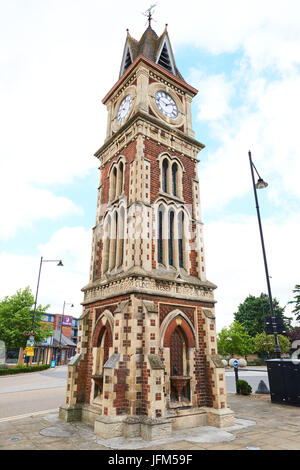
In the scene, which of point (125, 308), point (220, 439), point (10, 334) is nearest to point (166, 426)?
point (220, 439)

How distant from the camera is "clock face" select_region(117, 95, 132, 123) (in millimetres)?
16859

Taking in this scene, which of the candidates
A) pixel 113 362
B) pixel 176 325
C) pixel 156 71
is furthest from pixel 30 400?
pixel 156 71

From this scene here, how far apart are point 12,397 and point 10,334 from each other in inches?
858

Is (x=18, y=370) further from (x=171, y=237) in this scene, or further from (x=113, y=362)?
(x=171, y=237)

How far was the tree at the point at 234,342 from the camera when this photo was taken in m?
48.9

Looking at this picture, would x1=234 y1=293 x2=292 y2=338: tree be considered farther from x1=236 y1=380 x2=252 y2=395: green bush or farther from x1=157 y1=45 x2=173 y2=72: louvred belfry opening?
x1=157 y1=45 x2=173 y2=72: louvred belfry opening

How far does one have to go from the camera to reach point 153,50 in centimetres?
1928

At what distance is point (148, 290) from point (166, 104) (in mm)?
11107

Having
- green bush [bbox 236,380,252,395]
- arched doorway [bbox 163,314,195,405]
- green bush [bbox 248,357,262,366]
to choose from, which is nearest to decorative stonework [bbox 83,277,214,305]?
arched doorway [bbox 163,314,195,405]

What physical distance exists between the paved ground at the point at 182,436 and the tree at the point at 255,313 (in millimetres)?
50076

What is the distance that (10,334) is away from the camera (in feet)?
126

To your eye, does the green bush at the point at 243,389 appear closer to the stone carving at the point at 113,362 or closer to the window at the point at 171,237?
the window at the point at 171,237
